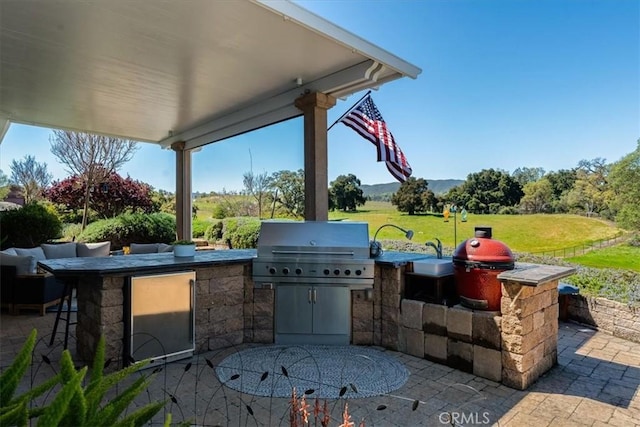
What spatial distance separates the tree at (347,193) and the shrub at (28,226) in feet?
22.8

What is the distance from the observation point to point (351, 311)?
384 cm

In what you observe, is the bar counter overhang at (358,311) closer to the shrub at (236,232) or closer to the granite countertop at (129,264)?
the granite countertop at (129,264)

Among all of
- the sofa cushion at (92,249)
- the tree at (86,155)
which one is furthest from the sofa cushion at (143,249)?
the tree at (86,155)

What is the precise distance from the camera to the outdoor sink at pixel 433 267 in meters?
3.53

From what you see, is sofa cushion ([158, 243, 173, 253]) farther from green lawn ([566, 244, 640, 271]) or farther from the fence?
green lawn ([566, 244, 640, 271])

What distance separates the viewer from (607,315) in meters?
4.25

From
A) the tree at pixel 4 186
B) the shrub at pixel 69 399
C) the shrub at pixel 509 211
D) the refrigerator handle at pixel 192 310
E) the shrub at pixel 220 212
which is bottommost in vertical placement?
the refrigerator handle at pixel 192 310

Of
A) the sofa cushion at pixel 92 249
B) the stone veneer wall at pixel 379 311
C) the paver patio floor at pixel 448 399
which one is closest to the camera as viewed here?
the paver patio floor at pixel 448 399

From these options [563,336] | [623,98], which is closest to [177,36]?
[563,336]

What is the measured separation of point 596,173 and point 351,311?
17.2 feet

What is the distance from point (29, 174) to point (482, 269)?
47.7 feet

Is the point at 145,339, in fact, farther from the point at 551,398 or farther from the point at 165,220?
the point at 165,220

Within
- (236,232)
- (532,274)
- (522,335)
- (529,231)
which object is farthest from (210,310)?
(529,231)

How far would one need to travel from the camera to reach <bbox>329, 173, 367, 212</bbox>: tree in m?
8.89
